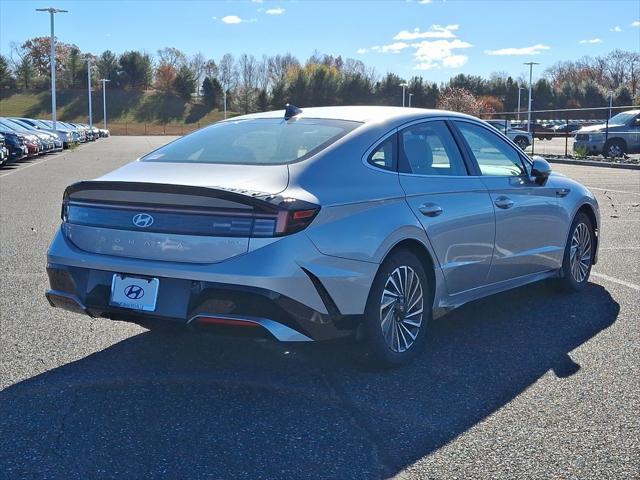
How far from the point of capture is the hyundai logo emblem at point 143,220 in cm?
409

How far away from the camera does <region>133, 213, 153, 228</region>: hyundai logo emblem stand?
13.4 ft

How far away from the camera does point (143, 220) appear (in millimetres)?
4105

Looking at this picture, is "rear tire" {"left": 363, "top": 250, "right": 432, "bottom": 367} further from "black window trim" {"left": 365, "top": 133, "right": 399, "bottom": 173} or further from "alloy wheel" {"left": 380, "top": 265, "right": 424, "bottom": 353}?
"black window trim" {"left": 365, "top": 133, "right": 399, "bottom": 173}

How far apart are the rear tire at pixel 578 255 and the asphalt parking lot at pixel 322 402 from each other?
470 mm

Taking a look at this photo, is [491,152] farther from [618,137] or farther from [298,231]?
[618,137]

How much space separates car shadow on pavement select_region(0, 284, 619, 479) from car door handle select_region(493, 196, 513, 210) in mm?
886

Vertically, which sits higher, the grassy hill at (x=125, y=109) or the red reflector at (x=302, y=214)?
the grassy hill at (x=125, y=109)

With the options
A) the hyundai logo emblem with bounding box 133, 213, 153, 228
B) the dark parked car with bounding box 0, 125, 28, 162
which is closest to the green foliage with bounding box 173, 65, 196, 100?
the dark parked car with bounding box 0, 125, 28, 162

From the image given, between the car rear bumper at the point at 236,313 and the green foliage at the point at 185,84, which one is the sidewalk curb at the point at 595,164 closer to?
the car rear bumper at the point at 236,313

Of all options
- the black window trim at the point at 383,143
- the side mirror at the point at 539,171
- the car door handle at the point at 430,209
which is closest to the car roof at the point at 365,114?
the black window trim at the point at 383,143

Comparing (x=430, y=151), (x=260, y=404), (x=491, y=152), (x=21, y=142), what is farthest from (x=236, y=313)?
(x=21, y=142)

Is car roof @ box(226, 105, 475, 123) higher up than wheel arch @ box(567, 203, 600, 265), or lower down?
higher up

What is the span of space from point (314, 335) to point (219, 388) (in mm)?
630

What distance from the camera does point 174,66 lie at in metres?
134
